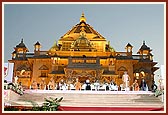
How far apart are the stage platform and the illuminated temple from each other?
6021 millimetres

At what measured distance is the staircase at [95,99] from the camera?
11.5 m

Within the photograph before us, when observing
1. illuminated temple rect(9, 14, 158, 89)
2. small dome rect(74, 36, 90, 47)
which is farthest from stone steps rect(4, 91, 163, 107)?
small dome rect(74, 36, 90, 47)

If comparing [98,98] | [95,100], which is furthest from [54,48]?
[95,100]

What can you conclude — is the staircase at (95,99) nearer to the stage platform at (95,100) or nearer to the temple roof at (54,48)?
the stage platform at (95,100)

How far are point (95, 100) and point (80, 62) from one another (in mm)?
7686

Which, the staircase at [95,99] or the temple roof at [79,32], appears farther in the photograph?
the temple roof at [79,32]

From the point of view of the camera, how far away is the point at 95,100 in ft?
39.1

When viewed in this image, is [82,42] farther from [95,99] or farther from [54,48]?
[95,99]

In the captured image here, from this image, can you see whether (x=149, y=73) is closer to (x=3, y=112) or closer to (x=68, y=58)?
(x=68, y=58)

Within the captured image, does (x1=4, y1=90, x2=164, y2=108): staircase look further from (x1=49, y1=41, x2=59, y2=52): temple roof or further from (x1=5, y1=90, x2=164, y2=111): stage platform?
(x1=49, y1=41, x2=59, y2=52): temple roof

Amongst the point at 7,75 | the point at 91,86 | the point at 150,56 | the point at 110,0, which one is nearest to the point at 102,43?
the point at 150,56

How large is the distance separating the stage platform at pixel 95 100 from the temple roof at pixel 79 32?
9899 millimetres

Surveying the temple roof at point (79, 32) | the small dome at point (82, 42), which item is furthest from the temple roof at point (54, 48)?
the small dome at point (82, 42)

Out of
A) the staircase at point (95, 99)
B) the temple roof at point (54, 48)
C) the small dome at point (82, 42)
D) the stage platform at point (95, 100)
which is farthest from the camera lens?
the temple roof at point (54, 48)
